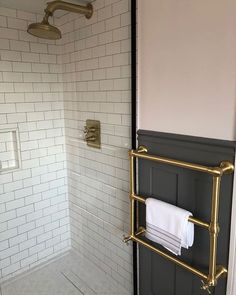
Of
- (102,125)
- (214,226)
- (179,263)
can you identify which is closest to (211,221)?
(214,226)

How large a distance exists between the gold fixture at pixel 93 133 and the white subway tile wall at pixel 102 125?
36mm

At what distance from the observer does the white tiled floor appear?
74.1 inches

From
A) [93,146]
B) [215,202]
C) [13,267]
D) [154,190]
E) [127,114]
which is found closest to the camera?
[215,202]

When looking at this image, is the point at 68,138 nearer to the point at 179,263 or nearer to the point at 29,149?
the point at 29,149

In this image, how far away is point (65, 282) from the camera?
1.98 metres

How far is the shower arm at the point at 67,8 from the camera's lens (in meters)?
1.47

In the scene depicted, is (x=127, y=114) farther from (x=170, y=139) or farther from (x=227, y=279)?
(x=227, y=279)

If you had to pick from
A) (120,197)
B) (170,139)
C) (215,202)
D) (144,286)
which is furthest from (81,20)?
(144,286)

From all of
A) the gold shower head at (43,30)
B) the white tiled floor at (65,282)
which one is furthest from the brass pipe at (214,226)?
the gold shower head at (43,30)

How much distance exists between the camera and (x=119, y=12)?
1.45 metres

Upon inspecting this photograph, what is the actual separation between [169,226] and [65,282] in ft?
3.97

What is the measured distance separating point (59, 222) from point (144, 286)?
0.94m

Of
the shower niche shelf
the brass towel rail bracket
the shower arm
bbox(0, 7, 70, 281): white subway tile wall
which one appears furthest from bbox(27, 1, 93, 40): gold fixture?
the brass towel rail bracket

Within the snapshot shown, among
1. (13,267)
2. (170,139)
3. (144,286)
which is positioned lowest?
(13,267)
